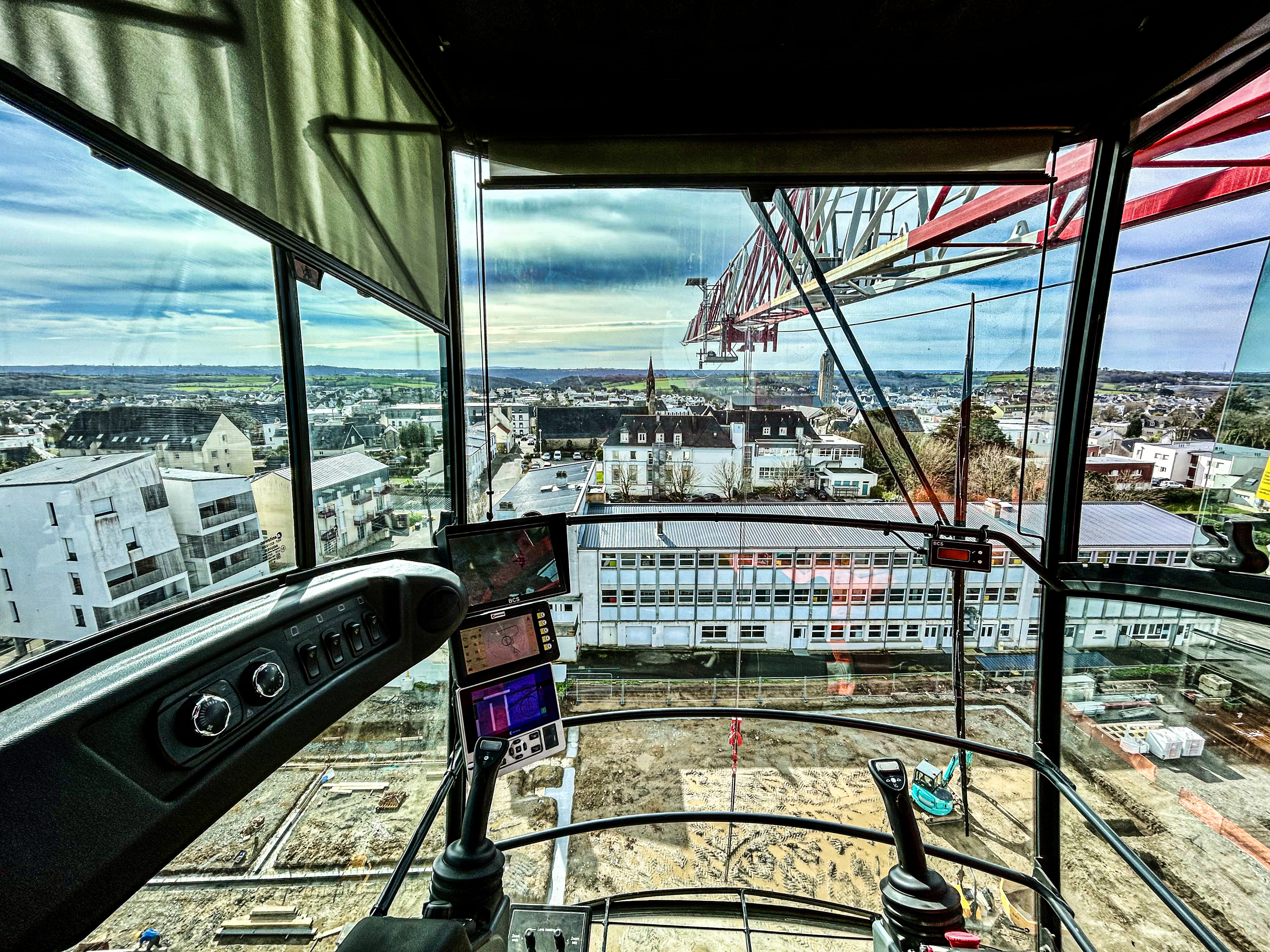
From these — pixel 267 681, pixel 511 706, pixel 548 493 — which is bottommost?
pixel 511 706

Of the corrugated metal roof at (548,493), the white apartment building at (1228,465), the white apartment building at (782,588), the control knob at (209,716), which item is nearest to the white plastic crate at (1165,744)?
the white apartment building at (782,588)

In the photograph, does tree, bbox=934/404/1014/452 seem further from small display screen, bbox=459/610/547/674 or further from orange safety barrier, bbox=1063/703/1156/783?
small display screen, bbox=459/610/547/674

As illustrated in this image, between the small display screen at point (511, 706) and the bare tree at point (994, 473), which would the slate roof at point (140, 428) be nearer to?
the small display screen at point (511, 706)

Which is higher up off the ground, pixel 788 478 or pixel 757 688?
pixel 788 478

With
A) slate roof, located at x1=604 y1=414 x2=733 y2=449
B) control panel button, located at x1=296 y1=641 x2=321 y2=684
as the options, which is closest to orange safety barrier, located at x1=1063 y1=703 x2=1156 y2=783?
slate roof, located at x1=604 y1=414 x2=733 y2=449

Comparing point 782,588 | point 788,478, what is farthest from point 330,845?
point 788,478

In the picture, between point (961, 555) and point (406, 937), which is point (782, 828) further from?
point (406, 937)

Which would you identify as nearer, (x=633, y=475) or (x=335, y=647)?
(x=335, y=647)
